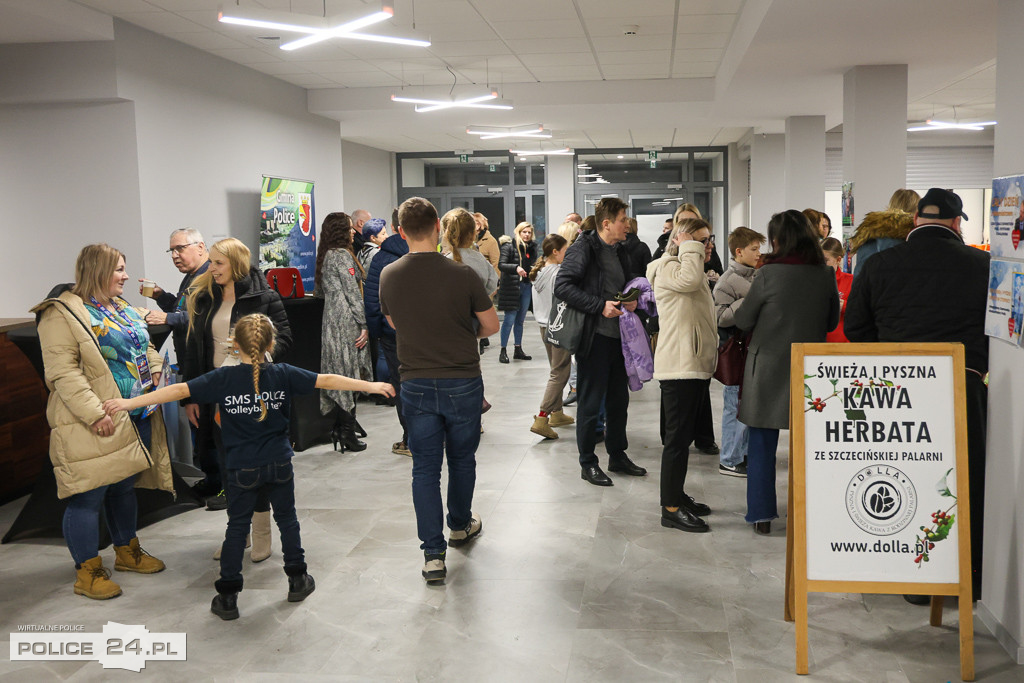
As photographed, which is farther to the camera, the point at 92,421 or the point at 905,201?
the point at 905,201

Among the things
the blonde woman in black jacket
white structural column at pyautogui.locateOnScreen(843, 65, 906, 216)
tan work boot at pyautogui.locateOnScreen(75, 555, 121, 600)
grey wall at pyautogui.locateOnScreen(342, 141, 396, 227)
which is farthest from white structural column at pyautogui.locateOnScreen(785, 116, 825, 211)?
tan work boot at pyautogui.locateOnScreen(75, 555, 121, 600)

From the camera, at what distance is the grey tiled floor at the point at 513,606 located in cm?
296

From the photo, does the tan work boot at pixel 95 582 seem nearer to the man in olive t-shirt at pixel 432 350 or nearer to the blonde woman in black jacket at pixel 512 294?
the man in olive t-shirt at pixel 432 350

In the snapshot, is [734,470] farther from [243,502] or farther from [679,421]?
[243,502]

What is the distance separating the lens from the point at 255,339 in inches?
130

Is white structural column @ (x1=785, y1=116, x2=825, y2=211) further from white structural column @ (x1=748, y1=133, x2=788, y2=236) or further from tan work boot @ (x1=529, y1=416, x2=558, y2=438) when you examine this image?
tan work boot @ (x1=529, y1=416, x2=558, y2=438)

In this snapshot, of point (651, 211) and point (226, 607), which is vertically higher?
point (651, 211)

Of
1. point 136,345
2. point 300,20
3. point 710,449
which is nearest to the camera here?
point 136,345

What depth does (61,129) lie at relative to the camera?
22.6 ft

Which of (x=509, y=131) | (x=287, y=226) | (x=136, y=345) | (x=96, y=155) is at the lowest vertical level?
(x=136, y=345)

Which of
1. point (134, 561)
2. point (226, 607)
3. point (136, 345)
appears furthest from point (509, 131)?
point (226, 607)

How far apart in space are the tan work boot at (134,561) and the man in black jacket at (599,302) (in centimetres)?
232

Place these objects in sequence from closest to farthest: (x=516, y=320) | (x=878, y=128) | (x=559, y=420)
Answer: (x=559, y=420) < (x=878, y=128) < (x=516, y=320)

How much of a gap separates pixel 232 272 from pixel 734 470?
3092mm
